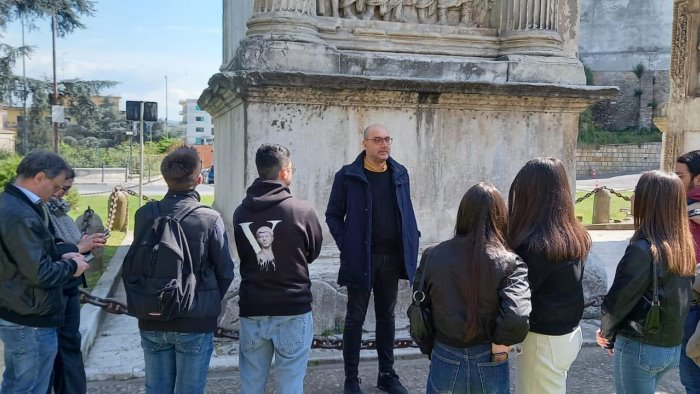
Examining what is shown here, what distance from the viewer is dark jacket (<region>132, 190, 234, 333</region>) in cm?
362

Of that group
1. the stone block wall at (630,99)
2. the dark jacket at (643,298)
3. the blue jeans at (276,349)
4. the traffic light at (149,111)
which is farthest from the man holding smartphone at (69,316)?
the stone block wall at (630,99)

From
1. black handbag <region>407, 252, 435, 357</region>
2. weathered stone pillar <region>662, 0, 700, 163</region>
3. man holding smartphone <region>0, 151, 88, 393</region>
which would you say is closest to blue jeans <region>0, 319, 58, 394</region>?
man holding smartphone <region>0, 151, 88, 393</region>

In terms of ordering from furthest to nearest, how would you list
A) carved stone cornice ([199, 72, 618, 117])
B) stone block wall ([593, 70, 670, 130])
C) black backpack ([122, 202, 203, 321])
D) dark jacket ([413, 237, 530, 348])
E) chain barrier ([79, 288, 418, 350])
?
stone block wall ([593, 70, 670, 130]), carved stone cornice ([199, 72, 618, 117]), chain barrier ([79, 288, 418, 350]), black backpack ([122, 202, 203, 321]), dark jacket ([413, 237, 530, 348])

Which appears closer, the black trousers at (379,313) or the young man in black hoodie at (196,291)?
the young man in black hoodie at (196,291)

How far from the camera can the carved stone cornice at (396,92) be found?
5836 millimetres

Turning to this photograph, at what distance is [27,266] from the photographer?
3586 millimetres

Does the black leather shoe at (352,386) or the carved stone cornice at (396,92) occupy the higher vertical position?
the carved stone cornice at (396,92)

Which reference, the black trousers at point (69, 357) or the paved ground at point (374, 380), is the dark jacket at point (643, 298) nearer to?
the paved ground at point (374, 380)

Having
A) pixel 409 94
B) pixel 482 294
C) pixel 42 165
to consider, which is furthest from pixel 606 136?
pixel 42 165

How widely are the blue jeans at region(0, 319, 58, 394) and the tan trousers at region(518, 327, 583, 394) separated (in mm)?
2749

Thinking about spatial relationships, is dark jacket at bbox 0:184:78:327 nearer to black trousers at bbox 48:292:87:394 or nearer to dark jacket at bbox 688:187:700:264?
black trousers at bbox 48:292:87:394

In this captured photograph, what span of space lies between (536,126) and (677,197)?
333 cm

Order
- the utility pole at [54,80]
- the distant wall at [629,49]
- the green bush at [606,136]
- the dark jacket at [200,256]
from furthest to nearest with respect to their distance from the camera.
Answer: the distant wall at [629,49] < the green bush at [606,136] < the utility pole at [54,80] < the dark jacket at [200,256]

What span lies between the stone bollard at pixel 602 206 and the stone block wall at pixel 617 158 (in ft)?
109
